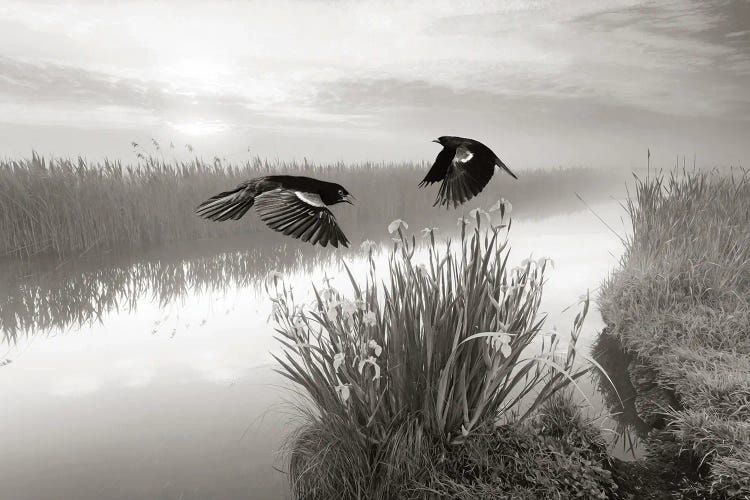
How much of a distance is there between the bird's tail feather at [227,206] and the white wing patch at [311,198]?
0.13 m

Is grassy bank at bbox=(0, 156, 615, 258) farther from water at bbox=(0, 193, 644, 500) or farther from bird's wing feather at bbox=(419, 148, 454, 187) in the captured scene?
bird's wing feather at bbox=(419, 148, 454, 187)

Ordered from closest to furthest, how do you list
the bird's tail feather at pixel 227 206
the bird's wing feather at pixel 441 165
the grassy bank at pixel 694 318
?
the bird's tail feather at pixel 227 206 < the bird's wing feather at pixel 441 165 < the grassy bank at pixel 694 318

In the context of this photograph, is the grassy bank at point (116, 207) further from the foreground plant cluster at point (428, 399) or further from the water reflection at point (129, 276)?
the foreground plant cluster at point (428, 399)

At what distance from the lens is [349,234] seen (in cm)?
869

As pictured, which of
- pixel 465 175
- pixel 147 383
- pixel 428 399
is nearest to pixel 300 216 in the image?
pixel 465 175

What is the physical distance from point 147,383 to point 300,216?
2.74 meters

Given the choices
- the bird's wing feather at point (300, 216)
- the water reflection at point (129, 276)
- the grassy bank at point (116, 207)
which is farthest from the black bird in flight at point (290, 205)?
the grassy bank at point (116, 207)

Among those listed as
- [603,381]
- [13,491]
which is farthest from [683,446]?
[13,491]

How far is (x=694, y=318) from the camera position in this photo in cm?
373

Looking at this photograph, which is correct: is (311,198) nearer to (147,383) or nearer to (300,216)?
(300,216)

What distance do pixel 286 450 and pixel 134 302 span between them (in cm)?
336

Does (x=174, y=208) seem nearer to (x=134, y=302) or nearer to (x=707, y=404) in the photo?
(x=134, y=302)

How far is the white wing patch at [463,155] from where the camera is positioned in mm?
1660

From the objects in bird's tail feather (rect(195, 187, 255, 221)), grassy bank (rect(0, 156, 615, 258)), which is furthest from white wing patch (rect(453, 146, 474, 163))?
grassy bank (rect(0, 156, 615, 258))
